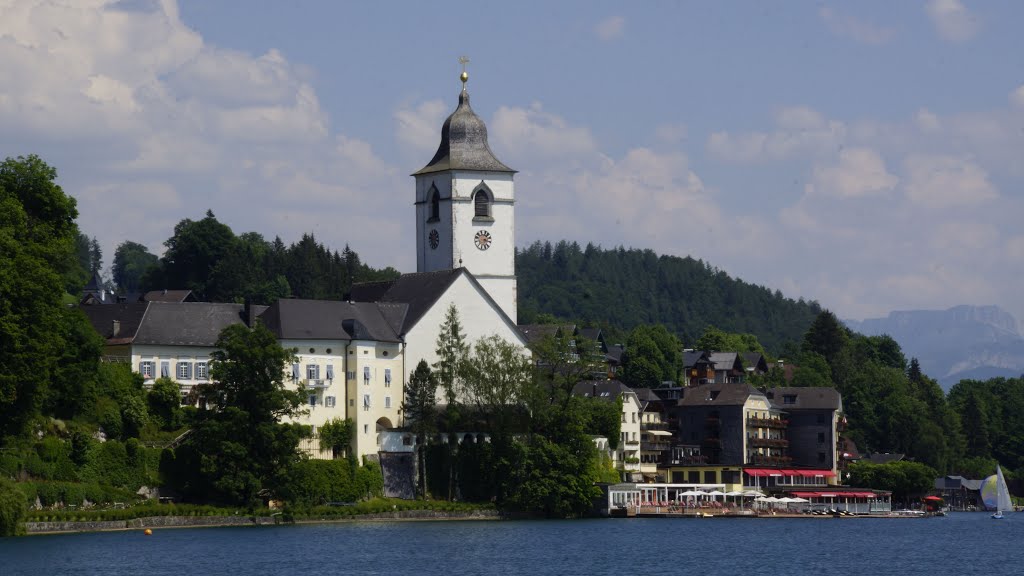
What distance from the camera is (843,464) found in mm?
141000

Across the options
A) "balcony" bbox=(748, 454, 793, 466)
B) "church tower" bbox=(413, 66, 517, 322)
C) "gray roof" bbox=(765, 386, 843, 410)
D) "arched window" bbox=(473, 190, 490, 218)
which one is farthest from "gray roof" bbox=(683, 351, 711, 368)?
"arched window" bbox=(473, 190, 490, 218)

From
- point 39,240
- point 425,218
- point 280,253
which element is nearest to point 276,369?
point 39,240

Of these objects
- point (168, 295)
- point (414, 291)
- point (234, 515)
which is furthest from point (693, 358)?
Answer: point (234, 515)

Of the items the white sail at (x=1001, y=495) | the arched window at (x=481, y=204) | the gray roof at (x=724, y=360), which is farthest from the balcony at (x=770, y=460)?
the arched window at (x=481, y=204)

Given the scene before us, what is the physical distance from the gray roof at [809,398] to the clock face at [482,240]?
36.3 metres

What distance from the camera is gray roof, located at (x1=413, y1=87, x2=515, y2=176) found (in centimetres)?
11038

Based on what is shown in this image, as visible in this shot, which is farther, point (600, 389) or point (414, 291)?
point (600, 389)

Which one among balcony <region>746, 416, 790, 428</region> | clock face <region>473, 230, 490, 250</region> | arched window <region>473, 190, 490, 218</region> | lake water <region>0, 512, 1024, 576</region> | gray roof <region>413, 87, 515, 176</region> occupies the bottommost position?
lake water <region>0, 512, 1024, 576</region>

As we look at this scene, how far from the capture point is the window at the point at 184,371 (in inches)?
3784

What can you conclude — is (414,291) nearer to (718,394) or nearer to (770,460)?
(718,394)

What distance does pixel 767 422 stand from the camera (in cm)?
13338

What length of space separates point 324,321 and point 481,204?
15.3 meters

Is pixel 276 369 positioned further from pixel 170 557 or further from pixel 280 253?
pixel 280 253

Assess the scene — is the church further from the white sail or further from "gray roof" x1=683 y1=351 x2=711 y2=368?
"gray roof" x1=683 y1=351 x2=711 y2=368
